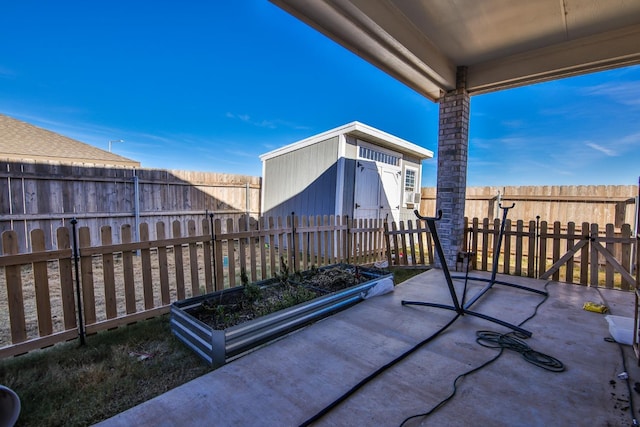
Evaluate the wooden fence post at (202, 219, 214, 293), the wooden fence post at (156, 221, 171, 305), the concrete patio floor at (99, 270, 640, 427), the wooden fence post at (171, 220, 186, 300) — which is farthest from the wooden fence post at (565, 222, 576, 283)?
the wooden fence post at (156, 221, 171, 305)

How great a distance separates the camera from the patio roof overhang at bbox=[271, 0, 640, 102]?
121 inches

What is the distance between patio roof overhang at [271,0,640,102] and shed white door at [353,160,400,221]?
260 cm

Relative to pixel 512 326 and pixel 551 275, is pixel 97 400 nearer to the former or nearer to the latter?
pixel 512 326

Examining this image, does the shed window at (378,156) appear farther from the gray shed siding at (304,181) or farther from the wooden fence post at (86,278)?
the wooden fence post at (86,278)

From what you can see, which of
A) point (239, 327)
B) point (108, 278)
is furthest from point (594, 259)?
point (108, 278)

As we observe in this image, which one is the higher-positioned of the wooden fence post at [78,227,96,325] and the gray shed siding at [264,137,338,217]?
the gray shed siding at [264,137,338,217]

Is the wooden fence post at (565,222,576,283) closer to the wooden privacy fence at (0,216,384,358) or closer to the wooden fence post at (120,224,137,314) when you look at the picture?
the wooden privacy fence at (0,216,384,358)

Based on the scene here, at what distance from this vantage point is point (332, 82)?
13.9m

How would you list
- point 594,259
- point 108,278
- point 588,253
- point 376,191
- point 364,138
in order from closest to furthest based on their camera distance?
point 108,278 < point 594,259 < point 588,253 < point 364,138 < point 376,191

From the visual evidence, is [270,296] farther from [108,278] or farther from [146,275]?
[108,278]

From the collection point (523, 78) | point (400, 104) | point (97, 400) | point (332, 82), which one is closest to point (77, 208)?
point (97, 400)

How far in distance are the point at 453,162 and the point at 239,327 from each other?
14.3 ft

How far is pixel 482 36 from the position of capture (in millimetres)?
3812

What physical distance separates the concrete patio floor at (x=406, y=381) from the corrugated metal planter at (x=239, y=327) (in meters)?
0.09
